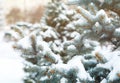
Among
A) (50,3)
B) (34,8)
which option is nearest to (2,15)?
(34,8)

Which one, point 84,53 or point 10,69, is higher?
point 10,69

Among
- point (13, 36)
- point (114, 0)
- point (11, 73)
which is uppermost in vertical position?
point (11, 73)

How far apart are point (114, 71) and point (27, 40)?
126cm

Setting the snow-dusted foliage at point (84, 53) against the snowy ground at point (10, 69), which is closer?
the snow-dusted foliage at point (84, 53)

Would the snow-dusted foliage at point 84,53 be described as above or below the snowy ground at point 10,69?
Answer: below

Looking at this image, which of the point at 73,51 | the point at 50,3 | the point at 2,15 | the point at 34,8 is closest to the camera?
the point at 73,51

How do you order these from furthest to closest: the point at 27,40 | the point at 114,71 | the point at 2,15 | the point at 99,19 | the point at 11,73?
the point at 2,15, the point at 11,73, the point at 27,40, the point at 99,19, the point at 114,71

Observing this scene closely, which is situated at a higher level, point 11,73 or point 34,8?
point 34,8

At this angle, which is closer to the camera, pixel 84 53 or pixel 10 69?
pixel 84 53

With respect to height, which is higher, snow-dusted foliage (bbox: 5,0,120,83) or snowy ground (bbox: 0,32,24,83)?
Answer: snowy ground (bbox: 0,32,24,83)

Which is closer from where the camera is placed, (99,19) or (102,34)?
(99,19)

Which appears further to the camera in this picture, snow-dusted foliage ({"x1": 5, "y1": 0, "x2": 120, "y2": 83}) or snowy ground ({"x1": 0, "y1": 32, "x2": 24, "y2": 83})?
snowy ground ({"x1": 0, "y1": 32, "x2": 24, "y2": 83})

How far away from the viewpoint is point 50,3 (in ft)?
16.2

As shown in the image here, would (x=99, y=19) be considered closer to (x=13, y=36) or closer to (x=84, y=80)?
(x=84, y=80)
